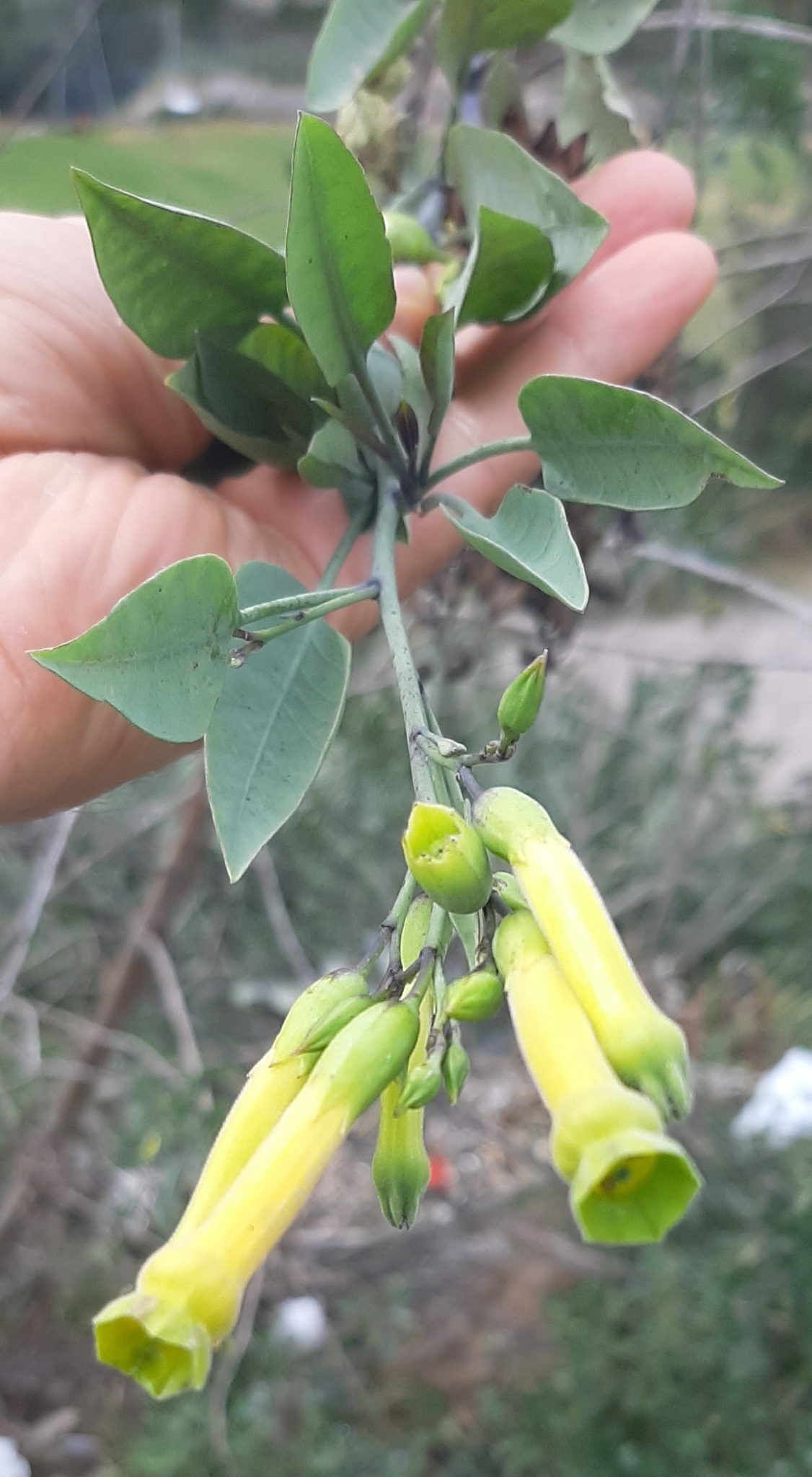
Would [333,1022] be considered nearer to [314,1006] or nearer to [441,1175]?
[314,1006]

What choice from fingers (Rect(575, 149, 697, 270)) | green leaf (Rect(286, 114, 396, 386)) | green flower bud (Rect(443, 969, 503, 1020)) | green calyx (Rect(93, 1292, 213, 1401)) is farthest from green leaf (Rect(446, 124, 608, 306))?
green calyx (Rect(93, 1292, 213, 1401))

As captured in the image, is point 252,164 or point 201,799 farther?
point 252,164

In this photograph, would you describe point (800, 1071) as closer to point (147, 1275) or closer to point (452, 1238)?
point (452, 1238)

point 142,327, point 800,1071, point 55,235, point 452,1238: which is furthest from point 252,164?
point 452,1238

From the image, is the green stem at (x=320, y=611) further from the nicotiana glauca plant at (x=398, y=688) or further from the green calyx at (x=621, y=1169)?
the green calyx at (x=621, y=1169)

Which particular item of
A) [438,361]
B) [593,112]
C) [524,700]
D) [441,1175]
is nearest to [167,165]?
[593,112]

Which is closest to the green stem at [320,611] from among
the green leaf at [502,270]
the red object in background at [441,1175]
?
the green leaf at [502,270]

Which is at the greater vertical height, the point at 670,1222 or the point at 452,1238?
the point at 670,1222
